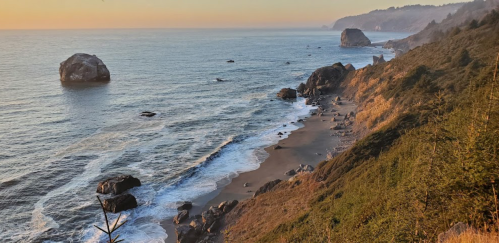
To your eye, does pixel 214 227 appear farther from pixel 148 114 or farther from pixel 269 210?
pixel 148 114

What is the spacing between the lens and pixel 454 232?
685 centimetres

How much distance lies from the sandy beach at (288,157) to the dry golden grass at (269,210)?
129 inches

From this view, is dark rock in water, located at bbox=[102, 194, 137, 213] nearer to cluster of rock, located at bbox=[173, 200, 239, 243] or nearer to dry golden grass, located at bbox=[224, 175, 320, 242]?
cluster of rock, located at bbox=[173, 200, 239, 243]

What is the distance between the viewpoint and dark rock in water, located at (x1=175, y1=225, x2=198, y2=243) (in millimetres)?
19875

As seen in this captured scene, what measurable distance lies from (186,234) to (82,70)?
6905cm

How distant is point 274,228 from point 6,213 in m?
20.4

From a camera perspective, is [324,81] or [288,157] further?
[324,81]

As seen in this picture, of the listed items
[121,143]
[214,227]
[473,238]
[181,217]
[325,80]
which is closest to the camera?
[473,238]

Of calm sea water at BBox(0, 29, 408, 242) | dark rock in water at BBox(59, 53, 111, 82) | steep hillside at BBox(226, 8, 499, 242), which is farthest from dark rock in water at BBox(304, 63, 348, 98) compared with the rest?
dark rock in water at BBox(59, 53, 111, 82)

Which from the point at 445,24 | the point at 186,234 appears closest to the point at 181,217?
the point at 186,234

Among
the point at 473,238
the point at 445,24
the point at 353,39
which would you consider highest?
the point at 445,24

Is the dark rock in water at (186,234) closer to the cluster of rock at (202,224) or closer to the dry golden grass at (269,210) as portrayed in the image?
the cluster of rock at (202,224)

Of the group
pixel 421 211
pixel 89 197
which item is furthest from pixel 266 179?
pixel 421 211

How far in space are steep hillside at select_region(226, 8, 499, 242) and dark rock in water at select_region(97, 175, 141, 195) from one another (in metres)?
10.1
